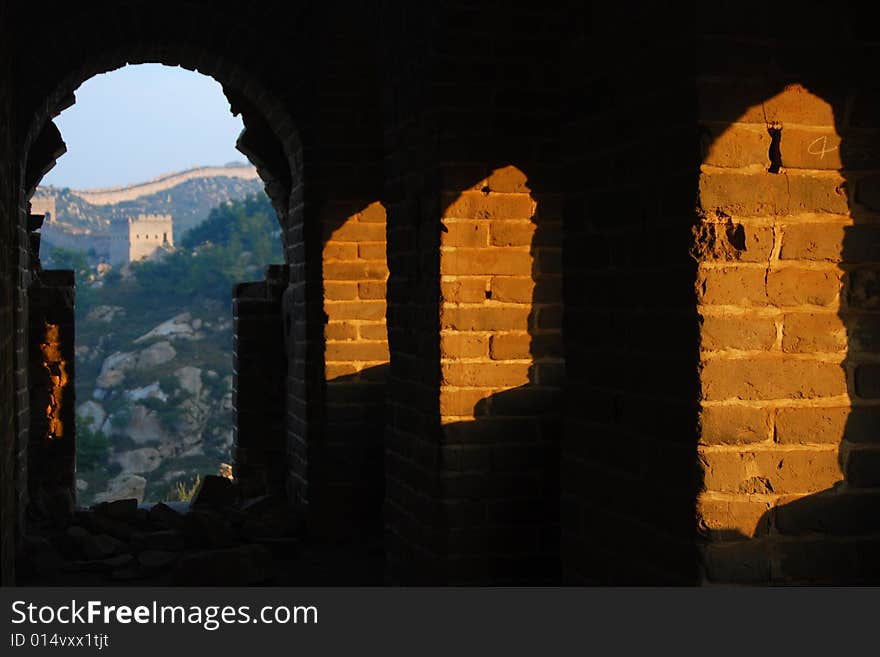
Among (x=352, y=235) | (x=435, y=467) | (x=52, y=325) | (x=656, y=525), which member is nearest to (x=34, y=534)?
(x=52, y=325)

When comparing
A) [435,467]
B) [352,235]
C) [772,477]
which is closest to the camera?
[772,477]

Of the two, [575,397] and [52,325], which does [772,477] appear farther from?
[52,325]

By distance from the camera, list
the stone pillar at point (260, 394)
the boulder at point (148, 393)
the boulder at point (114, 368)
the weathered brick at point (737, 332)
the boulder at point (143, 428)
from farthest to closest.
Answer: the boulder at point (114, 368) < the boulder at point (148, 393) < the boulder at point (143, 428) < the stone pillar at point (260, 394) < the weathered brick at point (737, 332)

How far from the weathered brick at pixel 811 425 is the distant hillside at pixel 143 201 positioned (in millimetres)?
87200

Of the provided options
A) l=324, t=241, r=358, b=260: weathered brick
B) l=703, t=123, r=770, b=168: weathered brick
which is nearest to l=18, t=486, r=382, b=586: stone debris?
l=324, t=241, r=358, b=260: weathered brick

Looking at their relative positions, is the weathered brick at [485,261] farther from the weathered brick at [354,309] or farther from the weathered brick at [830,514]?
the weathered brick at [354,309]

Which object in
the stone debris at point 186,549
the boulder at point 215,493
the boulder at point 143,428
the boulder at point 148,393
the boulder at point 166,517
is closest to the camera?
the stone debris at point 186,549

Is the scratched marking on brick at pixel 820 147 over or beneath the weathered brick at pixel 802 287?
over

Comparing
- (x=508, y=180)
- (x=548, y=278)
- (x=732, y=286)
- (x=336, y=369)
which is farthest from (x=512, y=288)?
(x=336, y=369)

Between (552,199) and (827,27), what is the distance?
60.3 inches

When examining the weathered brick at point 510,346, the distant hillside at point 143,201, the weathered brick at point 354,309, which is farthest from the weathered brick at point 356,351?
the distant hillside at point 143,201

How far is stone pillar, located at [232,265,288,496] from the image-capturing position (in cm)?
780

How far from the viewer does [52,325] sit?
25.2 feet

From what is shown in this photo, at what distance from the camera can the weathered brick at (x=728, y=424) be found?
279cm
